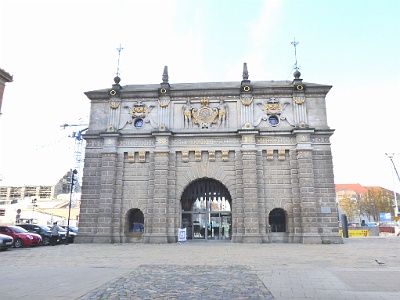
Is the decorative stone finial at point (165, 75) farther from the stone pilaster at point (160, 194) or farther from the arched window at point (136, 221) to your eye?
the arched window at point (136, 221)

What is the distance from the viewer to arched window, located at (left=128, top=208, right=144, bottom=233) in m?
26.8

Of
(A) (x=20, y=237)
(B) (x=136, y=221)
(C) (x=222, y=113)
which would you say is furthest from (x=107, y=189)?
(C) (x=222, y=113)

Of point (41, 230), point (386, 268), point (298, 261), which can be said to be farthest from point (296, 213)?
point (41, 230)

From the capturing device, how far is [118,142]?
27.5 m

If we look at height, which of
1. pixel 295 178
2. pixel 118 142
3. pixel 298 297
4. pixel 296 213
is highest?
pixel 118 142

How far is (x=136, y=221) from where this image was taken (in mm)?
27031

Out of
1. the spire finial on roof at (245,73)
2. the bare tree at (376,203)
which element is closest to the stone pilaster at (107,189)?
the spire finial on roof at (245,73)

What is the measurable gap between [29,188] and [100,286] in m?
129

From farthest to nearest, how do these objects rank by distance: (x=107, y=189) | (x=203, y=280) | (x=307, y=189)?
(x=107, y=189)
(x=307, y=189)
(x=203, y=280)

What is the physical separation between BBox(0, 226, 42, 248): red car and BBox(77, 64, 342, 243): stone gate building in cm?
327

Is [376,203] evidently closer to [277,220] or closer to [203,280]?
[277,220]

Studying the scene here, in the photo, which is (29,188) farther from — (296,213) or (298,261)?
(298,261)

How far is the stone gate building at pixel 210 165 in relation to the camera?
25297 millimetres

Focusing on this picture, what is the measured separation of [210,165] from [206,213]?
4.09 meters
